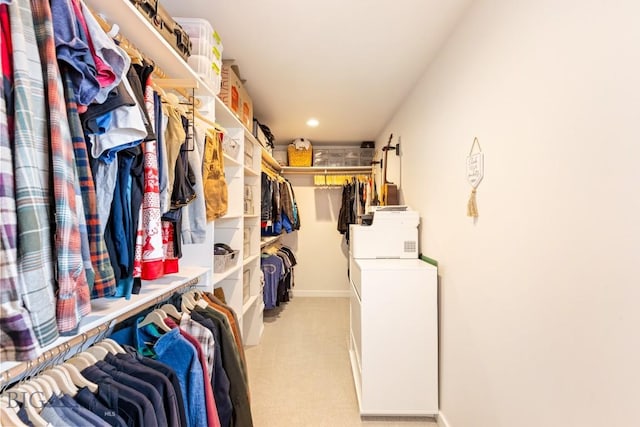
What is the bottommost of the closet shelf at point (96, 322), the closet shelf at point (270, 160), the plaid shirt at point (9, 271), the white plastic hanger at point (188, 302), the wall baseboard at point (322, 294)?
the wall baseboard at point (322, 294)

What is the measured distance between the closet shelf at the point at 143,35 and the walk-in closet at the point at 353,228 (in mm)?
11

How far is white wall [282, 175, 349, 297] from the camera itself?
15.3ft

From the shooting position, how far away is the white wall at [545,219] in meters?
0.77

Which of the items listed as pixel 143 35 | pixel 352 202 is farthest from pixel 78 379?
pixel 352 202

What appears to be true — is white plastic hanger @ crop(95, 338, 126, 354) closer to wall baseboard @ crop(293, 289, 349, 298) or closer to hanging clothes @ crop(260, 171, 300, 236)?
hanging clothes @ crop(260, 171, 300, 236)

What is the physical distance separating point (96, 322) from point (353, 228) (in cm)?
191

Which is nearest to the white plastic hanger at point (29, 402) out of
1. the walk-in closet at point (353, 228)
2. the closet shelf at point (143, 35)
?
the walk-in closet at point (353, 228)

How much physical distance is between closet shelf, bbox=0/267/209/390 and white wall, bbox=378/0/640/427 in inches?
53.0

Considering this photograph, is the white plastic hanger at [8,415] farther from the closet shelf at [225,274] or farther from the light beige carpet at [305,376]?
the light beige carpet at [305,376]

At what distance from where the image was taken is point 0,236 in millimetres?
466

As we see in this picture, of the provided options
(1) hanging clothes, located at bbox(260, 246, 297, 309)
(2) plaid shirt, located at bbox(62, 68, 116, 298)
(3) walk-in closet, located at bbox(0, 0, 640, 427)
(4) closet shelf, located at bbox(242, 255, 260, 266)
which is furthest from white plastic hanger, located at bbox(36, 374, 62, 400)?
(1) hanging clothes, located at bbox(260, 246, 297, 309)

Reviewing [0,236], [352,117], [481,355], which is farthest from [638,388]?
[352,117]

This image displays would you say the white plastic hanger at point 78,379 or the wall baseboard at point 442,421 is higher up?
the white plastic hanger at point 78,379

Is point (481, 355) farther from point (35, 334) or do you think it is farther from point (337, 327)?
point (337, 327)
